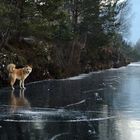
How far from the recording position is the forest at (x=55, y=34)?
92.2 feet

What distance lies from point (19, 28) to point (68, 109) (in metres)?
12.6

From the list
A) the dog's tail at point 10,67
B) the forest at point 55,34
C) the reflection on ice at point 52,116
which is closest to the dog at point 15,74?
the dog's tail at point 10,67

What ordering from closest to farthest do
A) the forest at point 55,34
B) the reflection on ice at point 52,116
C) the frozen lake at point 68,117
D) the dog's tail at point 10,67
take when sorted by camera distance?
the frozen lake at point 68,117 < the reflection on ice at point 52,116 < the dog's tail at point 10,67 < the forest at point 55,34

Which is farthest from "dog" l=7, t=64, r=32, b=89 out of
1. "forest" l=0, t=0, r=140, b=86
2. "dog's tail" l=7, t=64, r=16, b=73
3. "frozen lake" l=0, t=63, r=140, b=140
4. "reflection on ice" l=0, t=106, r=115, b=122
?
"reflection on ice" l=0, t=106, r=115, b=122

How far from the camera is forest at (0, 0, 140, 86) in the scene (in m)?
28.1

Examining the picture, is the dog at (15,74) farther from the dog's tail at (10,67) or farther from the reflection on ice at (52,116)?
the reflection on ice at (52,116)

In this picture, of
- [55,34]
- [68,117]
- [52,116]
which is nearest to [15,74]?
[52,116]

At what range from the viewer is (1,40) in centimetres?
2984

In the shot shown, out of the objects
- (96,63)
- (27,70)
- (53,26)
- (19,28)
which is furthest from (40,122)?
(96,63)

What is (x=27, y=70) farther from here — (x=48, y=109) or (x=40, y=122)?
(x=40, y=122)

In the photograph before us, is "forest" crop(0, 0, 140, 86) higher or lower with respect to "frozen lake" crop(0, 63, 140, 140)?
higher

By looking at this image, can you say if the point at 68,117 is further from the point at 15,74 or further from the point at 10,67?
the point at 15,74

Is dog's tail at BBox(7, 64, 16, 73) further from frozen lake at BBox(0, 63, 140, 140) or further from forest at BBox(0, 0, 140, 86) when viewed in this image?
frozen lake at BBox(0, 63, 140, 140)

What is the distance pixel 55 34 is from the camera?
125ft
